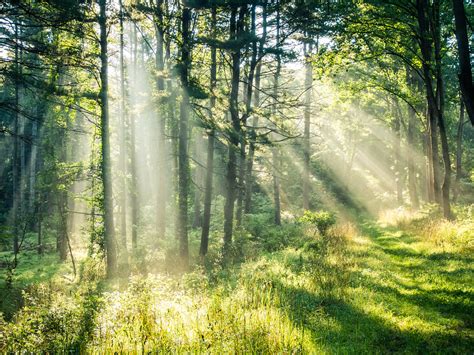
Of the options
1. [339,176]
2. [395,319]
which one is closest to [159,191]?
[395,319]

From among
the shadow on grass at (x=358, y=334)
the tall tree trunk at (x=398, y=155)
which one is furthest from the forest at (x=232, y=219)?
the tall tree trunk at (x=398, y=155)

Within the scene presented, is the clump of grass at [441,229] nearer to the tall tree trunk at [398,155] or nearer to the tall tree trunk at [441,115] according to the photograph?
the tall tree trunk at [441,115]

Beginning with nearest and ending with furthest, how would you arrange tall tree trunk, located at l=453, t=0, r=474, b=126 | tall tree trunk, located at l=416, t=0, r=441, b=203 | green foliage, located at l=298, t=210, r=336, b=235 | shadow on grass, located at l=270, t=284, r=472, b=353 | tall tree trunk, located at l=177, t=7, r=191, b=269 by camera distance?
shadow on grass, located at l=270, t=284, r=472, b=353, tall tree trunk, located at l=453, t=0, r=474, b=126, tall tree trunk, located at l=177, t=7, r=191, b=269, tall tree trunk, located at l=416, t=0, r=441, b=203, green foliage, located at l=298, t=210, r=336, b=235

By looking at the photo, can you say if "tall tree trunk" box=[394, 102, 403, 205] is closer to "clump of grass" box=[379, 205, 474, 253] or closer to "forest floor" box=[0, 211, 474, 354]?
"clump of grass" box=[379, 205, 474, 253]

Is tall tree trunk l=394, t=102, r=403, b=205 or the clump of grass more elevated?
tall tree trunk l=394, t=102, r=403, b=205

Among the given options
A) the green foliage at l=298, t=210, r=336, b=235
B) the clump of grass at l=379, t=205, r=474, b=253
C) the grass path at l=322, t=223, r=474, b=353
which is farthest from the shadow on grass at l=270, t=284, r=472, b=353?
the green foliage at l=298, t=210, r=336, b=235

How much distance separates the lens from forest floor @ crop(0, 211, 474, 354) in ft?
14.6

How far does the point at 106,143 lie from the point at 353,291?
10.2 metres

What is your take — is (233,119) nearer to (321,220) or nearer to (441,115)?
(321,220)

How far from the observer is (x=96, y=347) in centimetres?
454

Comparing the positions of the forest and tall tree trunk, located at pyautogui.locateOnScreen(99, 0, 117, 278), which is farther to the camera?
tall tree trunk, located at pyautogui.locateOnScreen(99, 0, 117, 278)

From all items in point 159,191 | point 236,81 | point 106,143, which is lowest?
point 159,191

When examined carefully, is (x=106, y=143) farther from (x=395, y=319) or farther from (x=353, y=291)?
(x=395, y=319)

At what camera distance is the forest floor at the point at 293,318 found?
14.6ft
